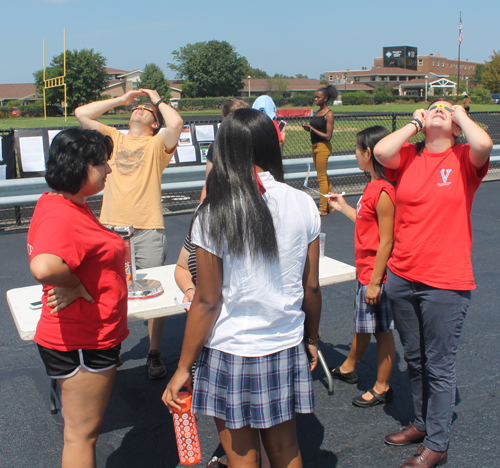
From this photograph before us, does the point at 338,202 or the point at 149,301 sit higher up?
the point at 338,202

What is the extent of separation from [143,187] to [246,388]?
2.07 meters

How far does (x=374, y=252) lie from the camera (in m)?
2.92

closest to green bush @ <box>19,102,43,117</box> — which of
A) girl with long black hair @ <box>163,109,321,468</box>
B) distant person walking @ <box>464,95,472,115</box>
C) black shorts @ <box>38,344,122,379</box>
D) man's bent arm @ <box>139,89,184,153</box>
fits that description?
distant person walking @ <box>464,95,472,115</box>

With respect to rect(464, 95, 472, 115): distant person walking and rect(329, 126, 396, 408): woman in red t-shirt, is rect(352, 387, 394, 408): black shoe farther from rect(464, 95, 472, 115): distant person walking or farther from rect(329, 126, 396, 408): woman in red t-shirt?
rect(464, 95, 472, 115): distant person walking

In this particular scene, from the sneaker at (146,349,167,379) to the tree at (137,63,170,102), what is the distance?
269 feet

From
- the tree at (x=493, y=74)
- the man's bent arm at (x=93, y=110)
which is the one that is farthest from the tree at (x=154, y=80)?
the man's bent arm at (x=93, y=110)

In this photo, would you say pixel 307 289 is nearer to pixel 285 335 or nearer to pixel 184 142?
pixel 285 335

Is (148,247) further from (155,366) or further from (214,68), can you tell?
(214,68)

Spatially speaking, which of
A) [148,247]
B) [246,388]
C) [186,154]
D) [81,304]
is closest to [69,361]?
[81,304]

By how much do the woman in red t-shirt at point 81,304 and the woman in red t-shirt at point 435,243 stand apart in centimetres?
140

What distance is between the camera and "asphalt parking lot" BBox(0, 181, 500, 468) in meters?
2.59

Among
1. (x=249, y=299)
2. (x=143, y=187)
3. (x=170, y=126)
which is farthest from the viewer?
(x=143, y=187)

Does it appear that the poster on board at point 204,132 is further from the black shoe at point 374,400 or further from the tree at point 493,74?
the tree at point 493,74

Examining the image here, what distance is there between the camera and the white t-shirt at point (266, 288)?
1671 millimetres
